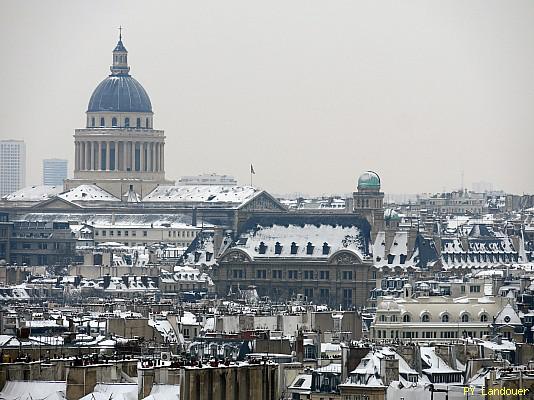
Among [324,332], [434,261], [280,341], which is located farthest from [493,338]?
[434,261]

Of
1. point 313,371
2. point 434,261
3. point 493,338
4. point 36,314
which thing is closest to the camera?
point 313,371

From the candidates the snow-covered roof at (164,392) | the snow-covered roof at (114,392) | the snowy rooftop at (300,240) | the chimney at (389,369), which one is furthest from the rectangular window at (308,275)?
the snow-covered roof at (164,392)

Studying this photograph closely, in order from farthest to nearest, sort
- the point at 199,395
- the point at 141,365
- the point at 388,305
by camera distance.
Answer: the point at 388,305 < the point at 141,365 < the point at 199,395

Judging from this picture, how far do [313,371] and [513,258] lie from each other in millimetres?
111068

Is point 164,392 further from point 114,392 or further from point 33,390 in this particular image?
point 33,390

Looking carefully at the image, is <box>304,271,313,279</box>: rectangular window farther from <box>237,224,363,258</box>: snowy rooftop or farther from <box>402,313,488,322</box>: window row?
<box>402,313,488,322</box>: window row

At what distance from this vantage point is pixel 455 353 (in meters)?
97.1

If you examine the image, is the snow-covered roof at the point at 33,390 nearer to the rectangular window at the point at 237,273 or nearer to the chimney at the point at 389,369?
the chimney at the point at 389,369

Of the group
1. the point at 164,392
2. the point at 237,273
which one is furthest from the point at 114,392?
the point at 237,273

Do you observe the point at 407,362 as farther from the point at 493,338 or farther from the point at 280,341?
the point at 493,338

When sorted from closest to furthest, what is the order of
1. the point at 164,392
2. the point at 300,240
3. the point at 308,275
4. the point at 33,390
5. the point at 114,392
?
the point at 164,392
the point at 114,392
the point at 33,390
the point at 308,275
the point at 300,240

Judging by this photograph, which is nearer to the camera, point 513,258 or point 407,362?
point 407,362

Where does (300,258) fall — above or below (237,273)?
above

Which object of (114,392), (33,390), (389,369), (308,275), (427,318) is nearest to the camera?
(114,392)
